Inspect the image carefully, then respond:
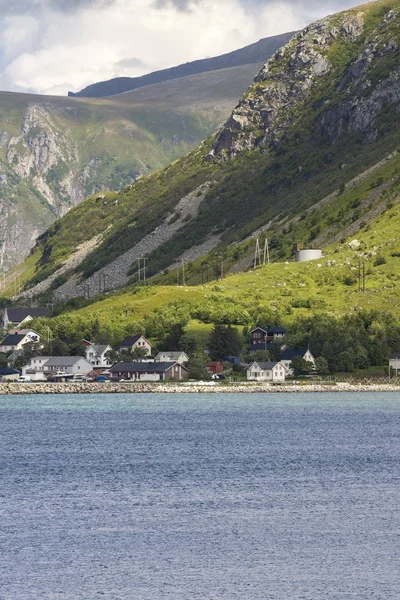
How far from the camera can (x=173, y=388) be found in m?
186

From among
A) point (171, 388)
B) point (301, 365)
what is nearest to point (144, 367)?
point (171, 388)

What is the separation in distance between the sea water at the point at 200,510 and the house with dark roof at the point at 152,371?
6690cm

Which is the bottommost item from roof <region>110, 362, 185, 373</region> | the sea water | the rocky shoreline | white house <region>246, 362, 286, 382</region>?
the sea water

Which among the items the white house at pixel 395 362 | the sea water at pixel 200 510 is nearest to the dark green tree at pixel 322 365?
the white house at pixel 395 362

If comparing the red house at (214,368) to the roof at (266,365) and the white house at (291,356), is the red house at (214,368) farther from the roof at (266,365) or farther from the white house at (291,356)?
the white house at (291,356)

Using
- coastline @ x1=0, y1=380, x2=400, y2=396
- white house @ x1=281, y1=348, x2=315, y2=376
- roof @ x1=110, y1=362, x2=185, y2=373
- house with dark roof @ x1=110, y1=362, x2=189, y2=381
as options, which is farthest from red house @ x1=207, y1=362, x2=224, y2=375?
coastline @ x1=0, y1=380, x2=400, y2=396

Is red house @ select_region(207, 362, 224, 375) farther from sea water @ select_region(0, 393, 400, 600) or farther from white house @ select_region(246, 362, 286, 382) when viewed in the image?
sea water @ select_region(0, 393, 400, 600)

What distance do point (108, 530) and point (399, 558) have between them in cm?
1530

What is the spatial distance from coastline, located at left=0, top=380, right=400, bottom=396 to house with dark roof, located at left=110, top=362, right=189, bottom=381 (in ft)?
18.6

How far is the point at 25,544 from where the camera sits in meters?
59.9

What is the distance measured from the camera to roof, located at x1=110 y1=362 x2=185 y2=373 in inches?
7687

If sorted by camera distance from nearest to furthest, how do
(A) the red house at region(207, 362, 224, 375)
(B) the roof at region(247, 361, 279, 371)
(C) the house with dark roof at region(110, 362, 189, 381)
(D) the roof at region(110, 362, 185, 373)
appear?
(B) the roof at region(247, 361, 279, 371)
(D) the roof at region(110, 362, 185, 373)
(C) the house with dark roof at region(110, 362, 189, 381)
(A) the red house at region(207, 362, 224, 375)

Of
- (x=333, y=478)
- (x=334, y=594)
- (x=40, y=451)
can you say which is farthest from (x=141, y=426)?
(x=334, y=594)

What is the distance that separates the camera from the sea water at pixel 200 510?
52.8 metres
